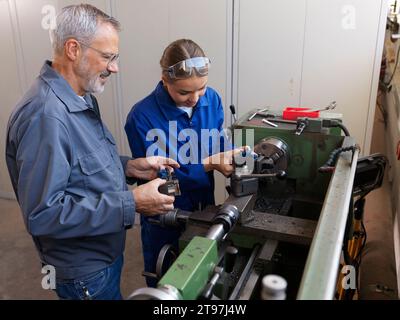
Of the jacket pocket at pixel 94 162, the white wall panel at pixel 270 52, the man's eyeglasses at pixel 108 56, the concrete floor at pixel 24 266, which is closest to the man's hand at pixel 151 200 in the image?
the jacket pocket at pixel 94 162

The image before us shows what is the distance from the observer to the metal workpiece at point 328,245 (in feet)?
2.07

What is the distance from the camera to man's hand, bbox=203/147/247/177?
→ 4.31ft

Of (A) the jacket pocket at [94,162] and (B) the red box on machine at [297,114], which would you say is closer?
(A) the jacket pocket at [94,162]

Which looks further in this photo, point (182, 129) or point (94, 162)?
point (182, 129)

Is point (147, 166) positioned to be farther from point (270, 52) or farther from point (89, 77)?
point (270, 52)

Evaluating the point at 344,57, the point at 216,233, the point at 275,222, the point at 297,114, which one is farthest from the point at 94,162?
the point at 344,57

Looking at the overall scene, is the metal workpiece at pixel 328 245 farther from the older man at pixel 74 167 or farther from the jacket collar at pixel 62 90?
the jacket collar at pixel 62 90

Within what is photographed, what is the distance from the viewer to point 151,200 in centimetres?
107

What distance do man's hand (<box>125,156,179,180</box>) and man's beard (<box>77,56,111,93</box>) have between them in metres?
0.30

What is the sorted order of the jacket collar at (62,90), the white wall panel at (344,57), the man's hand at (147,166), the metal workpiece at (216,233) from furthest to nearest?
the white wall panel at (344,57) < the man's hand at (147,166) < the jacket collar at (62,90) < the metal workpiece at (216,233)

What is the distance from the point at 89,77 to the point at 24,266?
5.58ft

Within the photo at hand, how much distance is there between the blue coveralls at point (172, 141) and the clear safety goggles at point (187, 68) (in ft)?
0.34

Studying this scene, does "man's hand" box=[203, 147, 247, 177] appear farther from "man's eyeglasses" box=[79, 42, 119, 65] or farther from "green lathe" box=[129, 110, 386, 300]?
"man's eyeglasses" box=[79, 42, 119, 65]

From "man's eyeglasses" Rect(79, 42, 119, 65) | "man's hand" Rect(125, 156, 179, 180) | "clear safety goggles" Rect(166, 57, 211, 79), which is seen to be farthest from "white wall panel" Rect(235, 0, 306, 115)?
"man's eyeglasses" Rect(79, 42, 119, 65)
